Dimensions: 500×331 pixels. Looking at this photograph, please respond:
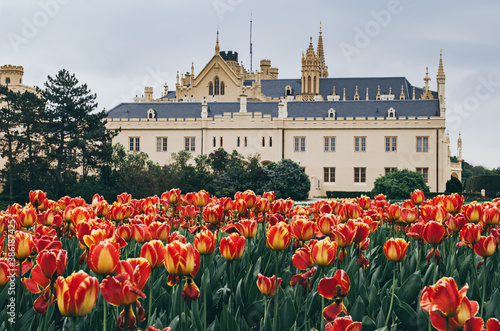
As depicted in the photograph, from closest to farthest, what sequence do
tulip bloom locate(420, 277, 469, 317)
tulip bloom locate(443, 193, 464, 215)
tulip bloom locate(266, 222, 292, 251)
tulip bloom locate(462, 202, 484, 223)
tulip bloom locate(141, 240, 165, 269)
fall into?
tulip bloom locate(420, 277, 469, 317), tulip bloom locate(141, 240, 165, 269), tulip bloom locate(266, 222, 292, 251), tulip bloom locate(462, 202, 484, 223), tulip bloom locate(443, 193, 464, 215)

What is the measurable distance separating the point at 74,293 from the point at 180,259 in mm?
664

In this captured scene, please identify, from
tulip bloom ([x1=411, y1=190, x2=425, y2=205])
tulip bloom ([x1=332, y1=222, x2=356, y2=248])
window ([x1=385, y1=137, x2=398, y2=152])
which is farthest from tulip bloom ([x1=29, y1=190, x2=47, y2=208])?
window ([x1=385, y1=137, x2=398, y2=152])

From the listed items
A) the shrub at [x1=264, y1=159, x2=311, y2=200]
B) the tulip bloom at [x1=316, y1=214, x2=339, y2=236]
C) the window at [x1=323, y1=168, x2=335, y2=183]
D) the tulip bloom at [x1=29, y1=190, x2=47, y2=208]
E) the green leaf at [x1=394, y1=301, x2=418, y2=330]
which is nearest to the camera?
the green leaf at [x1=394, y1=301, x2=418, y2=330]

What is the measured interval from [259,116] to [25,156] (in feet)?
62.0

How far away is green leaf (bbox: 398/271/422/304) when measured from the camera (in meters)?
3.99

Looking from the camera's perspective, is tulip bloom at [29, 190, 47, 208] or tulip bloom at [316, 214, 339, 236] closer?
tulip bloom at [316, 214, 339, 236]

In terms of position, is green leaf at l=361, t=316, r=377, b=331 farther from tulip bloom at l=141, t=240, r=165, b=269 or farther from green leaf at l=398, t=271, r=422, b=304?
tulip bloom at l=141, t=240, r=165, b=269

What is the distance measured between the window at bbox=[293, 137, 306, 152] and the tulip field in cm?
3754

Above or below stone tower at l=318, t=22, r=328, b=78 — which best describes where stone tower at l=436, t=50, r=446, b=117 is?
below

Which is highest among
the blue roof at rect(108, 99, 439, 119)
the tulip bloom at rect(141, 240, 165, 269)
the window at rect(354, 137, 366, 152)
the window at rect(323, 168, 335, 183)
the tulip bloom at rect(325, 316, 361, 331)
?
the blue roof at rect(108, 99, 439, 119)

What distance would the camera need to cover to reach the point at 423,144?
4266 centimetres

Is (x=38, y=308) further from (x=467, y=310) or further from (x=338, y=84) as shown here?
(x=338, y=84)

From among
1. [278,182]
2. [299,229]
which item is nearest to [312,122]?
[278,182]

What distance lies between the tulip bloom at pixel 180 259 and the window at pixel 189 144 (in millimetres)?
42113
